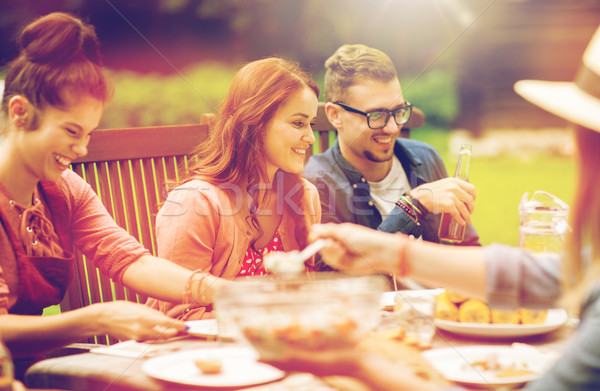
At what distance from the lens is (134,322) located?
826 mm

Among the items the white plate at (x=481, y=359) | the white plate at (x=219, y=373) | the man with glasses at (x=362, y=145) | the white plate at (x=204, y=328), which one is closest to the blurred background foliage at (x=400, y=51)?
the man with glasses at (x=362, y=145)

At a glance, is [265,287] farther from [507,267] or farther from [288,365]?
[507,267]

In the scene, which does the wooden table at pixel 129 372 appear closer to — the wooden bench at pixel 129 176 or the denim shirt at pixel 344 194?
the wooden bench at pixel 129 176

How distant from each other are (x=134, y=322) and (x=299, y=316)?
0.40m

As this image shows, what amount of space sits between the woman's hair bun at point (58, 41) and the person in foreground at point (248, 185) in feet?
1.22

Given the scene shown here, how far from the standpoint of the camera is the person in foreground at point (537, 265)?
484 millimetres

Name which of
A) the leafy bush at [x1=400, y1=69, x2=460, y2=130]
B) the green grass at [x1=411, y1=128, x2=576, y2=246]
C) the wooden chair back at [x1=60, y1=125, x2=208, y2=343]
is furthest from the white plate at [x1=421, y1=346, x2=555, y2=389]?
the green grass at [x1=411, y1=128, x2=576, y2=246]

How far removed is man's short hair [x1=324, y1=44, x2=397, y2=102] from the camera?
161 centimetres

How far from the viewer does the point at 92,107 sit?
1039 millimetres

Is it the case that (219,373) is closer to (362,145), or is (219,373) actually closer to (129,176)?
(129,176)

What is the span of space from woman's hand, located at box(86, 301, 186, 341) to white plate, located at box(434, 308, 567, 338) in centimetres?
39

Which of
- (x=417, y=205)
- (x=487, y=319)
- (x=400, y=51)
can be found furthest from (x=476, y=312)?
(x=400, y=51)

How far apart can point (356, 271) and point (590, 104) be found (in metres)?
0.37

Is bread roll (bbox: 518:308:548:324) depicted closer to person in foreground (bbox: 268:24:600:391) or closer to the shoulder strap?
person in foreground (bbox: 268:24:600:391)
